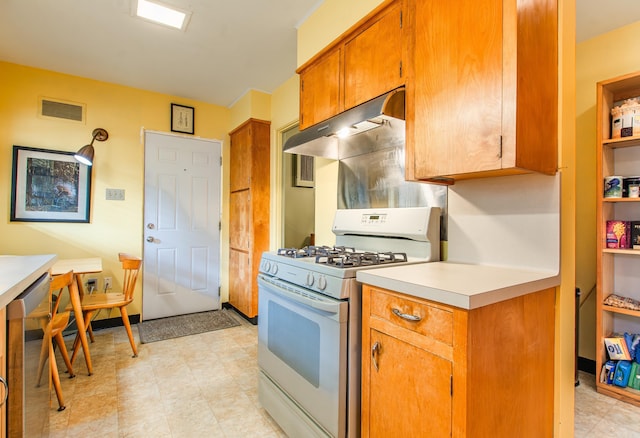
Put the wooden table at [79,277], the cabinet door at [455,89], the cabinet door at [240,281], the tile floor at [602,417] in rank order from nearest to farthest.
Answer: the cabinet door at [455,89], the tile floor at [602,417], the wooden table at [79,277], the cabinet door at [240,281]

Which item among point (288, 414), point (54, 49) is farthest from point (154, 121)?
point (288, 414)

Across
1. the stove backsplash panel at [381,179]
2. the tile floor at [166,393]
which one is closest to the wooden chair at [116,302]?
the tile floor at [166,393]

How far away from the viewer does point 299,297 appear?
152 cm

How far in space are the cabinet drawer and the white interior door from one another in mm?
3211

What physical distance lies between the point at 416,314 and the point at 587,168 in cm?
238

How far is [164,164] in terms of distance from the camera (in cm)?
376

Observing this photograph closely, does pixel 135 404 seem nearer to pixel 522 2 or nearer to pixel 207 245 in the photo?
pixel 207 245

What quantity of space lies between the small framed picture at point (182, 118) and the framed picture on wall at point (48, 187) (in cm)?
105

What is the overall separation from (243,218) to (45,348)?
2400 millimetres

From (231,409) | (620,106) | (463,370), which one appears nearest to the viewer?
(463,370)

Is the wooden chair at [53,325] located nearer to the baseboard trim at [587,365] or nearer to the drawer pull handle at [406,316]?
the drawer pull handle at [406,316]

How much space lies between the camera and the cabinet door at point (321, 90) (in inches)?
79.4

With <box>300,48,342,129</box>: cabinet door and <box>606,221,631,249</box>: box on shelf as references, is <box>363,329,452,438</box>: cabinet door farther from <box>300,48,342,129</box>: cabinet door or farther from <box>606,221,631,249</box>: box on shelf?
<box>606,221,631,249</box>: box on shelf

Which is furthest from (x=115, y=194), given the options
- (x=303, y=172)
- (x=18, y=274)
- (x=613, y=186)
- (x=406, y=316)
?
(x=613, y=186)
